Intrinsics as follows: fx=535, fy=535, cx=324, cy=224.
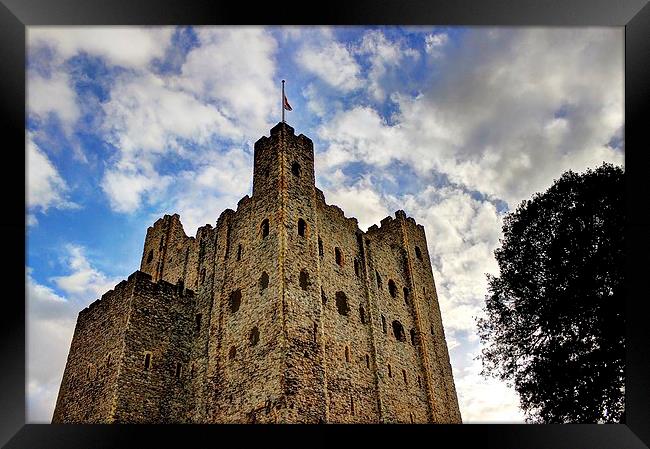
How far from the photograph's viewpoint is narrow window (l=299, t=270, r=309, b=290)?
21.5 metres

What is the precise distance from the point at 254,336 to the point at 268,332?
1.06m

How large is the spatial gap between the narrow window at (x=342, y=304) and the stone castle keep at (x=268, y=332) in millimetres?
61

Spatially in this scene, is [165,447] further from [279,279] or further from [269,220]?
[269,220]

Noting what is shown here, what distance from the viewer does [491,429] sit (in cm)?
647

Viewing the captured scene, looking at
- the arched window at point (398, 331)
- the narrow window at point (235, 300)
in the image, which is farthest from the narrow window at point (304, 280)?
the arched window at point (398, 331)

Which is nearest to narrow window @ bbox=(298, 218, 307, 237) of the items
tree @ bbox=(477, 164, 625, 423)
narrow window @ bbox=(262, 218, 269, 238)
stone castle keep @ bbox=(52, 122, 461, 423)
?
stone castle keep @ bbox=(52, 122, 461, 423)

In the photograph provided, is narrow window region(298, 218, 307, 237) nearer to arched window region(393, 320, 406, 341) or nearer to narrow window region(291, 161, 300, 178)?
narrow window region(291, 161, 300, 178)
